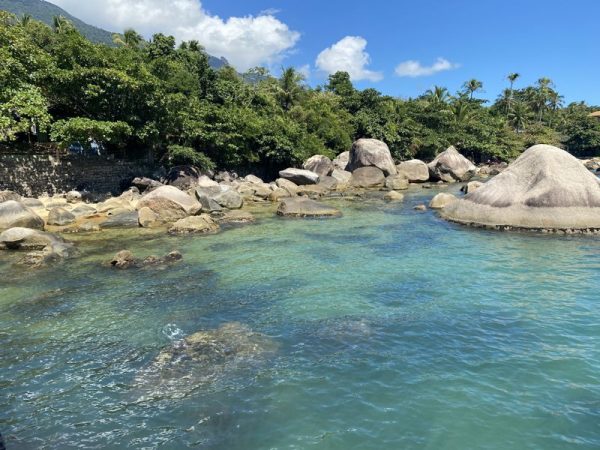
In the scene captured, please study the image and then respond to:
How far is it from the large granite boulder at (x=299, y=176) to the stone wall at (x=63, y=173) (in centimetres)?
1005

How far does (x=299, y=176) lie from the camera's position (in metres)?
36.1

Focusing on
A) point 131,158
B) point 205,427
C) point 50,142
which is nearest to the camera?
point 205,427

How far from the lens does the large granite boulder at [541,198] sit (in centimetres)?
1890

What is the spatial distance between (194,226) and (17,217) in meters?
7.30

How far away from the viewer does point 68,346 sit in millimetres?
9188

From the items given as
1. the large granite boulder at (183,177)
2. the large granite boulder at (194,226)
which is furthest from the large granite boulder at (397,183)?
A: the large granite boulder at (194,226)

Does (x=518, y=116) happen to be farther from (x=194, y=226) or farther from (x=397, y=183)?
(x=194, y=226)

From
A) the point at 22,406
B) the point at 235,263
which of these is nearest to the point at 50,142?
the point at 235,263

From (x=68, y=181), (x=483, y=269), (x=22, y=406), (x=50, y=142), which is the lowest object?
(x=22, y=406)

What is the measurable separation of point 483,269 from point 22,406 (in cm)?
1223

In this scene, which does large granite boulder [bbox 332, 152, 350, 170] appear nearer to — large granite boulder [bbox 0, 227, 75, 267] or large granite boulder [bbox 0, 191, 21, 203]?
large granite boulder [bbox 0, 191, 21, 203]

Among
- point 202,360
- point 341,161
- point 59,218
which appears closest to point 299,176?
point 341,161

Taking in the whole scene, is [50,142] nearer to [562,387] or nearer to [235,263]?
[235,263]

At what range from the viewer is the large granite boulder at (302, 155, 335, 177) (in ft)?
131
